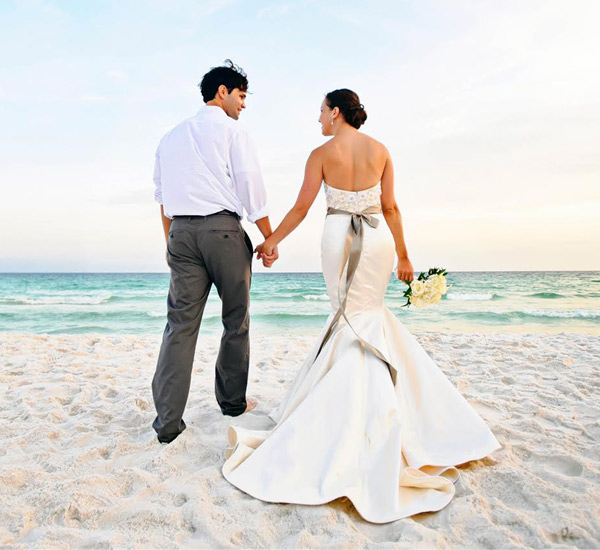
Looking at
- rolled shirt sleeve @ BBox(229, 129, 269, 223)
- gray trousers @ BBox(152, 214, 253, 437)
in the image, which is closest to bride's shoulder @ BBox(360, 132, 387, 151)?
rolled shirt sleeve @ BBox(229, 129, 269, 223)

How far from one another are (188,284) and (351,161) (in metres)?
1.19

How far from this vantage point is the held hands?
300 centimetres

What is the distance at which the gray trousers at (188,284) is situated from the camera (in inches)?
112

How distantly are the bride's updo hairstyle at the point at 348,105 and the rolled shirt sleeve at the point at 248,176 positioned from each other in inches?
21.7

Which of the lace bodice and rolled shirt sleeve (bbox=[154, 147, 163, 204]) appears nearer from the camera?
the lace bodice

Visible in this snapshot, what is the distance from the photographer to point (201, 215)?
283 cm

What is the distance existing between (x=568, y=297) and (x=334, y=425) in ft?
65.0

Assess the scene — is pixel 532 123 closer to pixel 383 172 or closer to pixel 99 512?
pixel 383 172

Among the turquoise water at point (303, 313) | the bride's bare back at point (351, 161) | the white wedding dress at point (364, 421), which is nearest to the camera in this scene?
the white wedding dress at point (364, 421)

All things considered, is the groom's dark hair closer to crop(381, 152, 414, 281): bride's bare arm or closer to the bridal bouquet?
crop(381, 152, 414, 281): bride's bare arm

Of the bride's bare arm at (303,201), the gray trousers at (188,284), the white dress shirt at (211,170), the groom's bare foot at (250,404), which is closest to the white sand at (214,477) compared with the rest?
the groom's bare foot at (250,404)

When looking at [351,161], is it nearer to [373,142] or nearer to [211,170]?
[373,142]

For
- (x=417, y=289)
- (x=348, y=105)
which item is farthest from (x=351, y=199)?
(x=417, y=289)

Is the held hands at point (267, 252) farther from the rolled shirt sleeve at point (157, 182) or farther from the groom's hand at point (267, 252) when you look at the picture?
the rolled shirt sleeve at point (157, 182)
